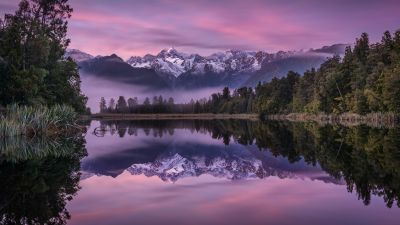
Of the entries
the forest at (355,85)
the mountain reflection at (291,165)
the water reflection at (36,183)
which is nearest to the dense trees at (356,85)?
the forest at (355,85)

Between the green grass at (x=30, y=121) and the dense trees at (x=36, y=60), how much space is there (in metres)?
3.45

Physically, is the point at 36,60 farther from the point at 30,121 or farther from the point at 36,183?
the point at 36,183

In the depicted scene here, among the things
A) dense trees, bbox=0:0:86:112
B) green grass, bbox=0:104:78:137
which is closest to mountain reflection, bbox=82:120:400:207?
green grass, bbox=0:104:78:137

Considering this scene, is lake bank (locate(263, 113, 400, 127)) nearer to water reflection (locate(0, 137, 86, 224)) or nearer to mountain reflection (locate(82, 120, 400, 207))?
mountain reflection (locate(82, 120, 400, 207))

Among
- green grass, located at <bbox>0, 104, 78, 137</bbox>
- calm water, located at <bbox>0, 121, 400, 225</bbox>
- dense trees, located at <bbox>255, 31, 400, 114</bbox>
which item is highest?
dense trees, located at <bbox>255, 31, 400, 114</bbox>

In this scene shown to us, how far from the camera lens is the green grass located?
38.8 m

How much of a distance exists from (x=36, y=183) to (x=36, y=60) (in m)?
35.6

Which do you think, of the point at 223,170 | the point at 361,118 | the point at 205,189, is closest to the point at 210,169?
the point at 223,170

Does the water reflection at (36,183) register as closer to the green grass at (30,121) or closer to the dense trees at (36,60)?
the green grass at (30,121)

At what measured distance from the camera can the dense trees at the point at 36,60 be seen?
48.0 meters

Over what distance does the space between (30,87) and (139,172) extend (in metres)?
26.7

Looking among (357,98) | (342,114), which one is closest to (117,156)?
(357,98)

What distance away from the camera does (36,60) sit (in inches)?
2058

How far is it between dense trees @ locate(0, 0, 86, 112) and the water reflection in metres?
15.8
